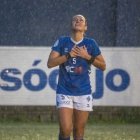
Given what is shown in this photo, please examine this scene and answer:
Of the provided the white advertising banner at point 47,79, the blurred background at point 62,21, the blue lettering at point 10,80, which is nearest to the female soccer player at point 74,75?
the white advertising banner at point 47,79

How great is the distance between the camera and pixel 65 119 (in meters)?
10.1

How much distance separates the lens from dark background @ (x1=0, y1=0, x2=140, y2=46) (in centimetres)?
1922

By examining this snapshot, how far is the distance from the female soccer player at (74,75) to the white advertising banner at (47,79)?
7026 mm

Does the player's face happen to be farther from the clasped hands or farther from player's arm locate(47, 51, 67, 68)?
player's arm locate(47, 51, 67, 68)

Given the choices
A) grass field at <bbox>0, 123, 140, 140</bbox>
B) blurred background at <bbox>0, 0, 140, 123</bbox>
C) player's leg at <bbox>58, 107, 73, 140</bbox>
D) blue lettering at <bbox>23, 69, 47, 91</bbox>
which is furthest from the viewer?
blurred background at <bbox>0, 0, 140, 123</bbox>

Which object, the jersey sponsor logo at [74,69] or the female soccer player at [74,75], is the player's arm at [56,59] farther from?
the jersey sponsor logo at [74,69]

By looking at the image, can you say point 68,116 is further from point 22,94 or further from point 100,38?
point 100,38

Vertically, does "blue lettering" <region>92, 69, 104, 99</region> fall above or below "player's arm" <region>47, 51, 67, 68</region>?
below

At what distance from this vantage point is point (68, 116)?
10148mm

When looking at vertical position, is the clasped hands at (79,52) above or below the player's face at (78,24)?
below

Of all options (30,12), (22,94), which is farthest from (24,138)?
(30,12)

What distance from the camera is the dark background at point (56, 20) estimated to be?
19219 mm

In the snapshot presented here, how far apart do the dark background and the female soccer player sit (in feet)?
29.1

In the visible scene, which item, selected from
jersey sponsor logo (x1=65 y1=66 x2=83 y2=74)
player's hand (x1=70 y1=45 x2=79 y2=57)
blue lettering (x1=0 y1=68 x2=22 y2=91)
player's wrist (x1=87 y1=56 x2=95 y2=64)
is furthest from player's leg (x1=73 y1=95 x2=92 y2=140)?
blue lettering (x1=0 y1=68 x2=22 y2=91)
